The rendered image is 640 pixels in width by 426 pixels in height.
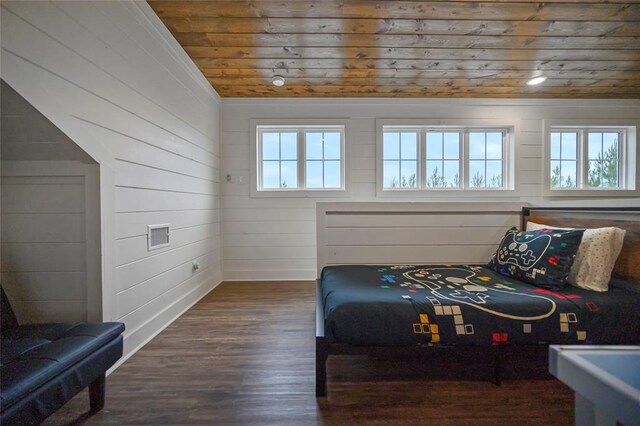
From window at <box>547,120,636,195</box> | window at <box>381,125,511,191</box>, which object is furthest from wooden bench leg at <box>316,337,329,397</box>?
window at <box>547,120,636,195</box>

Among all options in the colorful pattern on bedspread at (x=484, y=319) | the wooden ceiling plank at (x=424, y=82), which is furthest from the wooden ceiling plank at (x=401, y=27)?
the colorful pattern on bedspread at (x=484, y=319)

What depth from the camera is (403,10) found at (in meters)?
1.92

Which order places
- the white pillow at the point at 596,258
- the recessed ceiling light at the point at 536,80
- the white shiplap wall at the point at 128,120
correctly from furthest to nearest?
the recessed ceiling light at the point at 536,80, the white pillow at the point at 596,258, the white shiplap wall at the point at 128,120

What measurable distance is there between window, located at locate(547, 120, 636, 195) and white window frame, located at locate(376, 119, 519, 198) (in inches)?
22.1

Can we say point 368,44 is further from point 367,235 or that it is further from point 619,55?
point 619,55

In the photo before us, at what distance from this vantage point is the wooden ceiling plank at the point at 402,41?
2168 millimetres

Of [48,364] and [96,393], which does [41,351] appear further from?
[96,393]

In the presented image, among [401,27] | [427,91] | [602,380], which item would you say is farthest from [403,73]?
[602,380]

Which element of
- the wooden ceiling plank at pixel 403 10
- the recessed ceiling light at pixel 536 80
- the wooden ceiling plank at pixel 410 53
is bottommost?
the recessed ceiling light at pixel 536 80

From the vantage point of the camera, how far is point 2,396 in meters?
0.77

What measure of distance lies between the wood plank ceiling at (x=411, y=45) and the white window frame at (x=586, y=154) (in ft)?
1.19

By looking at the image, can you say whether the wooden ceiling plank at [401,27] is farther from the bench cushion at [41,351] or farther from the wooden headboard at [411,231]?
the bench cushion at [41,351]

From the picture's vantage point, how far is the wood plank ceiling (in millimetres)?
1905

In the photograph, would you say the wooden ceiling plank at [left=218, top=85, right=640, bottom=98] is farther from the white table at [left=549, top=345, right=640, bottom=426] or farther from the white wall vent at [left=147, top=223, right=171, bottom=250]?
the white table at [left=549, top=345, right=640, bottom=426]
